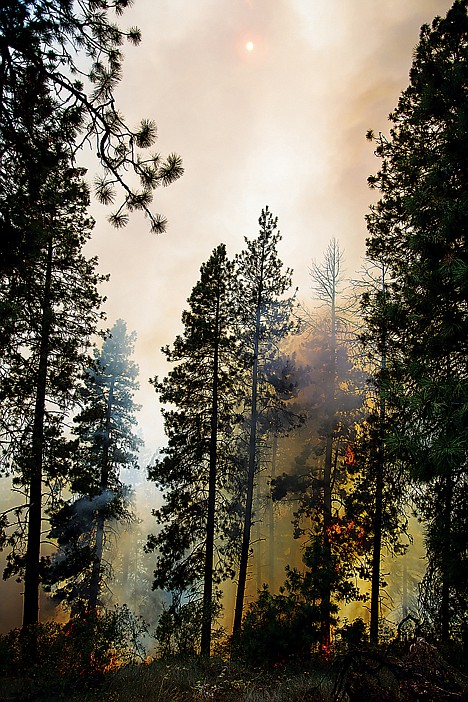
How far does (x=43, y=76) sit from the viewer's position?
4504mm

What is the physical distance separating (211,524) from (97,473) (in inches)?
227

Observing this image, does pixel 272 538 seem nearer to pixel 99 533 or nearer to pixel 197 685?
pixel 99 533

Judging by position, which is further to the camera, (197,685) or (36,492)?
(36,492)

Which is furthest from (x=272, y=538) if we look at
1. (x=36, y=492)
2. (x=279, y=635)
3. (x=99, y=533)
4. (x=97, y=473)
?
(x=36, y=492)

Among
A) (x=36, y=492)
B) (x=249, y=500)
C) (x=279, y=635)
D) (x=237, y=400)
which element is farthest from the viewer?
(x=237, y=400)

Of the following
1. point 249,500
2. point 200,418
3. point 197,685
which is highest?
point 200,418

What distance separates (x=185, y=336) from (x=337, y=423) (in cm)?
787


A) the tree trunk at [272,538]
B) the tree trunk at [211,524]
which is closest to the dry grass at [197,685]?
the tree trunk at [211,524]

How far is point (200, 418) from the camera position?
14.1 metres

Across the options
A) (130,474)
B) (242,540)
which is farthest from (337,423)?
(130,474)

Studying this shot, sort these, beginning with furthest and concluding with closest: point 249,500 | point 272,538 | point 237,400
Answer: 1. point 272,538
2. point 237,400
3. point 249,500

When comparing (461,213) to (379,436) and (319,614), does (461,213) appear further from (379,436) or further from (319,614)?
(319,614)

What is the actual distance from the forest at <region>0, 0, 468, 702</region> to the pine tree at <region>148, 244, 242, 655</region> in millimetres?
91

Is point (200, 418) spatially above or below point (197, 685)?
above
